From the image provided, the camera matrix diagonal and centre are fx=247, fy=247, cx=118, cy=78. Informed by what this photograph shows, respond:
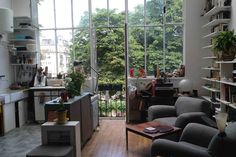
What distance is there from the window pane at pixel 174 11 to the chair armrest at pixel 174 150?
13.6ft

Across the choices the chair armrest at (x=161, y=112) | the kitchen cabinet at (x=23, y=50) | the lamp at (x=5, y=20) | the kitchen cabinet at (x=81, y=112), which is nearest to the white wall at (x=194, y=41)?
the chair armrest at (x=161, y=112)

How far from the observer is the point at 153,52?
647 cm

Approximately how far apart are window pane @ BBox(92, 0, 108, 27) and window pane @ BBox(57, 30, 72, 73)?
0.80m

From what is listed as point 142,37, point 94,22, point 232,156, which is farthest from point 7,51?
point 232,156

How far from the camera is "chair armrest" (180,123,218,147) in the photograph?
3.15 metres

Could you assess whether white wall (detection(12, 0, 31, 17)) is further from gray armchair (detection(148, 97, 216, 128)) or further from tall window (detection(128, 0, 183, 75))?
gray armchair (detection(148, 97, 216, 128))

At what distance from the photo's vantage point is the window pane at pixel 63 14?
21.9 ft

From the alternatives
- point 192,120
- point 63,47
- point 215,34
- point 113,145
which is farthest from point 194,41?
point 63,47

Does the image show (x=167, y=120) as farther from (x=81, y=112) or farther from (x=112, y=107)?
(x=112, y=107)

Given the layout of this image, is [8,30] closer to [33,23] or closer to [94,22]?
[33,23]

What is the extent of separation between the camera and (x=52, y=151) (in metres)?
2.94

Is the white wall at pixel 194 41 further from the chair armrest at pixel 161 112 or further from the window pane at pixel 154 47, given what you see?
the chair armrest at pixel 161 112

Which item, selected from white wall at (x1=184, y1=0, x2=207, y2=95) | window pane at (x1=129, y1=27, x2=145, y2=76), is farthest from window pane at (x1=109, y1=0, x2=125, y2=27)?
white wall at (x1=184, y1=0, x2=207, y2=95)

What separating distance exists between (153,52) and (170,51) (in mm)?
439
